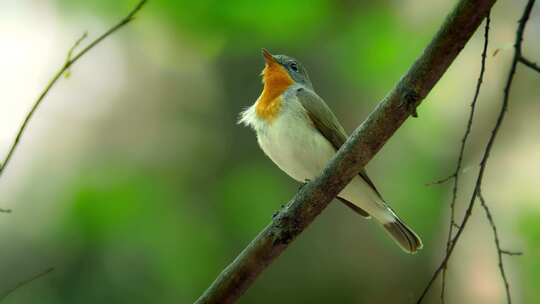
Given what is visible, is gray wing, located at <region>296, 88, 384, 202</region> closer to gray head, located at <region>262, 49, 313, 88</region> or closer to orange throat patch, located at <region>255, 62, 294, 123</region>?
orange throat patch, located at <region>255, 62, 294, 123</region>

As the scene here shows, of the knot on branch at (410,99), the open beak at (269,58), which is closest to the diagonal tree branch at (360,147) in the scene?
the knot on branch at (410,99)

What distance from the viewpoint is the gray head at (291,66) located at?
4.69m

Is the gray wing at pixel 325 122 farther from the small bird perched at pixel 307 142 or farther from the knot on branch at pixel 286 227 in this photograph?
the knot on branch at pixel 286 227

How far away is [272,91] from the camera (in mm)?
4324

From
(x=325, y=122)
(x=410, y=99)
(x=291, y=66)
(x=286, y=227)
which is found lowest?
(x=286, y=227)

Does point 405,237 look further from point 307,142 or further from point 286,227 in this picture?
point 286,227

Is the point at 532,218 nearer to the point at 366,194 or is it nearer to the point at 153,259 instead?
the point at 366,194

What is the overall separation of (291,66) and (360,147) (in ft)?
8.68

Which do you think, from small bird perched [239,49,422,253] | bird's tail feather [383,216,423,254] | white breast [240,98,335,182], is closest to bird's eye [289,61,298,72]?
small bird perched [239,49,422,253]

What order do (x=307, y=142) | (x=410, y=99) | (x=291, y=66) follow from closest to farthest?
(x=410, y=99) < (x=307, y=142) < (x=291, y=66)

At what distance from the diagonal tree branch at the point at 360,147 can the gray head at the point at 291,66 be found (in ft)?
7.57

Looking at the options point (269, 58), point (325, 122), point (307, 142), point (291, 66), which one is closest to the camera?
point (307, 142)

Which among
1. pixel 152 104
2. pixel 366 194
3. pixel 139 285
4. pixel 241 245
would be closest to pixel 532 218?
pixel 366 194

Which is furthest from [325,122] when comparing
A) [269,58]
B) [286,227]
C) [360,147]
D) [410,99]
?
[410,99]
